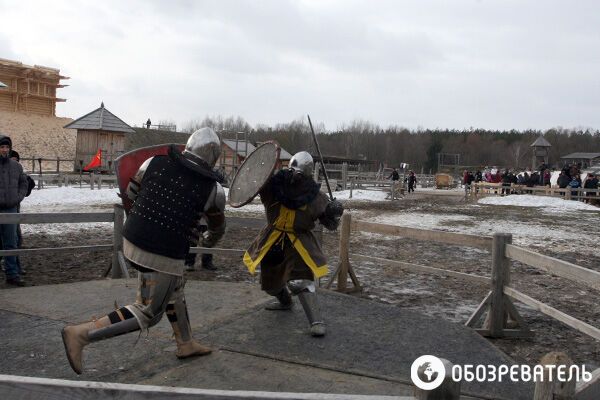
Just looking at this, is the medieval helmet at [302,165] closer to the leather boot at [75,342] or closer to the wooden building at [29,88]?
the leather boot at [75,342]

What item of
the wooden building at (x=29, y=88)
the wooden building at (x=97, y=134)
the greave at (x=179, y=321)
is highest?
the wooden building at (x=29, y=88)

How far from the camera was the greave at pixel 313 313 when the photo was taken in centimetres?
438

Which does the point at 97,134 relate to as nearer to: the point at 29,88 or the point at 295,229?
the point at 29,88

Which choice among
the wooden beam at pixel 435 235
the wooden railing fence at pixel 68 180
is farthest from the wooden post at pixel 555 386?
the wooden railing fence at pixel 68 180

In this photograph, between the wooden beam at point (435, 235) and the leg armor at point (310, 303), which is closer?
the leg armor at point (310, 303)

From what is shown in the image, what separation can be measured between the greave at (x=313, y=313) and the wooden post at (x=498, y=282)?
5.56 ft

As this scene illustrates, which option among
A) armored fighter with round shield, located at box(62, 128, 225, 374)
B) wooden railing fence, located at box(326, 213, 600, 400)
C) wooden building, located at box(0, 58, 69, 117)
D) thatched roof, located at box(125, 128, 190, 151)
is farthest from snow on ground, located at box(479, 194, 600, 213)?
wooden building, located at box(0, 58, 69, 117)

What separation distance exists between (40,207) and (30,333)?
1344cm

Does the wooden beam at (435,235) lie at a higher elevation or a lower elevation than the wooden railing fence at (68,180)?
higher

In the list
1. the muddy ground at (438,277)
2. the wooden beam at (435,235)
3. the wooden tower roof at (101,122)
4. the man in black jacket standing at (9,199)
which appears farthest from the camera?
the wooden tower roof at (101,122)

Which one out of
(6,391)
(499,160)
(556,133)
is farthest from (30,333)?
(556,133)

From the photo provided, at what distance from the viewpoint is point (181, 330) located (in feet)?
12.4

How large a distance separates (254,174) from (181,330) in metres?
1.41

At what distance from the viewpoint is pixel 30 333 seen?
431cm
